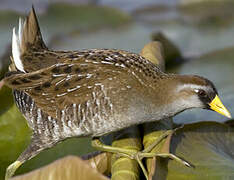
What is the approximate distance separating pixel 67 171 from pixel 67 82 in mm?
792

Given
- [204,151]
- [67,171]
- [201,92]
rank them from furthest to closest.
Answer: [201,92] < [204,151] < [67,171]

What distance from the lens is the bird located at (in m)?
2.21

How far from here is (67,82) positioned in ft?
7.36

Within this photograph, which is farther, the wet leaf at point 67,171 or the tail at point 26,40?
the tail at point 26,40

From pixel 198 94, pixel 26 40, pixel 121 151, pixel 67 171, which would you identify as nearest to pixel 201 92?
pixel 198 94

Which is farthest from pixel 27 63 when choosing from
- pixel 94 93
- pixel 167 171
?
pixel 167 171

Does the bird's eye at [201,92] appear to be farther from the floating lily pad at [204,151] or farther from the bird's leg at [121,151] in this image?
the bird's leg at [121,151]

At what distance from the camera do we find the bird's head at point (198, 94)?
2.14m

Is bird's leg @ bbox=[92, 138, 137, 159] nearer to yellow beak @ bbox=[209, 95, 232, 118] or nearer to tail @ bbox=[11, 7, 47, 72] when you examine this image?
yellow beak @ bbox=[209, 95, 232, 118]

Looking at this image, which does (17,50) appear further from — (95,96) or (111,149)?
(111,149)

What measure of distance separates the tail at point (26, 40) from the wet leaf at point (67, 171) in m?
1.04

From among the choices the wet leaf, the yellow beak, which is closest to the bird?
the yellow beak

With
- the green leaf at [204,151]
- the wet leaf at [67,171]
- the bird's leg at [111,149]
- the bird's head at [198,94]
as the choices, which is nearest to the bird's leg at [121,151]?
the bird's leg at [111,149]

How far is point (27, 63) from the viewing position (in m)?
2.41
